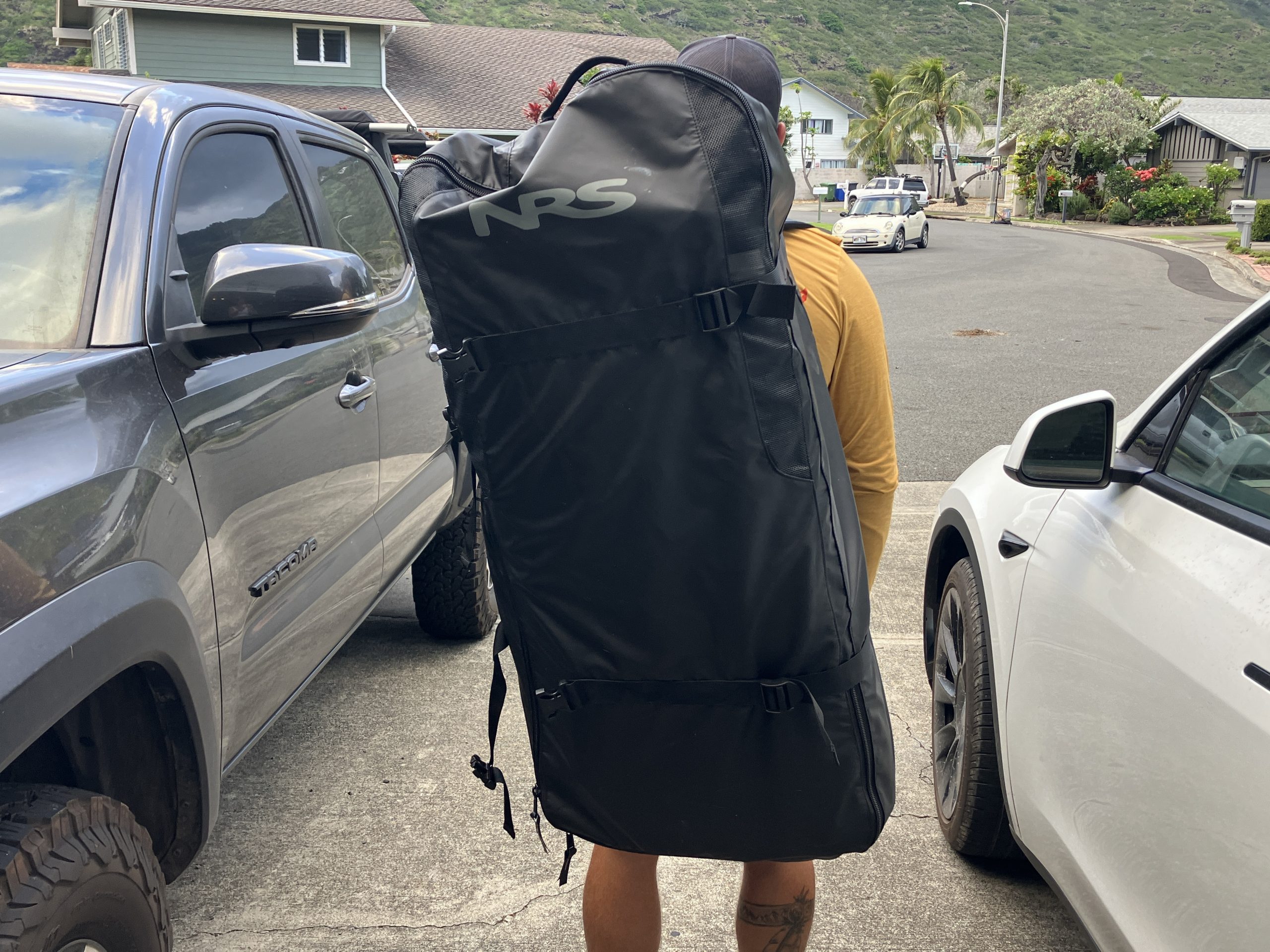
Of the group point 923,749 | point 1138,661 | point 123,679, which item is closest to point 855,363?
point 1138,661

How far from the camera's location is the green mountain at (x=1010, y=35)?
11825 centimetres

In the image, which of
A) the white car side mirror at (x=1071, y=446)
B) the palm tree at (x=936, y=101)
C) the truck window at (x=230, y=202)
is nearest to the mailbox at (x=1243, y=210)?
the white car side mirror at (x=1071, y=446)

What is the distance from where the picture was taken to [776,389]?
1477 mm

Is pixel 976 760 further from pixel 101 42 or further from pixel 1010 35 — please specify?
pixel 1010 35

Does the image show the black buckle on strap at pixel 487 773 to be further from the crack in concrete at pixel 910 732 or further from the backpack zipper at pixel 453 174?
the crack in concrete at pixel 910 732

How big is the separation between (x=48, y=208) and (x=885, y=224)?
27.7m

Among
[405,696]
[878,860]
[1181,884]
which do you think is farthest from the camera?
[405,696]

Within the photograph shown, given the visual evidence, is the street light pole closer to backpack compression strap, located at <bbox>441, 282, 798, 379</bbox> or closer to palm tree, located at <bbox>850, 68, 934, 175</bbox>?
palm tree, located at <bbox>850, 68, 934, 175</bbox>

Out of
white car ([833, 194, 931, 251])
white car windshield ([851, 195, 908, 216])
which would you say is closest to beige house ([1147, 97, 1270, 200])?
white car ([833, 194, 931, 251])

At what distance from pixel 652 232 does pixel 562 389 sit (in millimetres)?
237

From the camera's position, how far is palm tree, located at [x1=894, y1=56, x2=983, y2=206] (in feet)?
219

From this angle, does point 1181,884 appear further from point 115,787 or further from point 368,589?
point 368,589

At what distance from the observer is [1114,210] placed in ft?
129

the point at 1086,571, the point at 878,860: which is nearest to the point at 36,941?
the point at 1086,571
